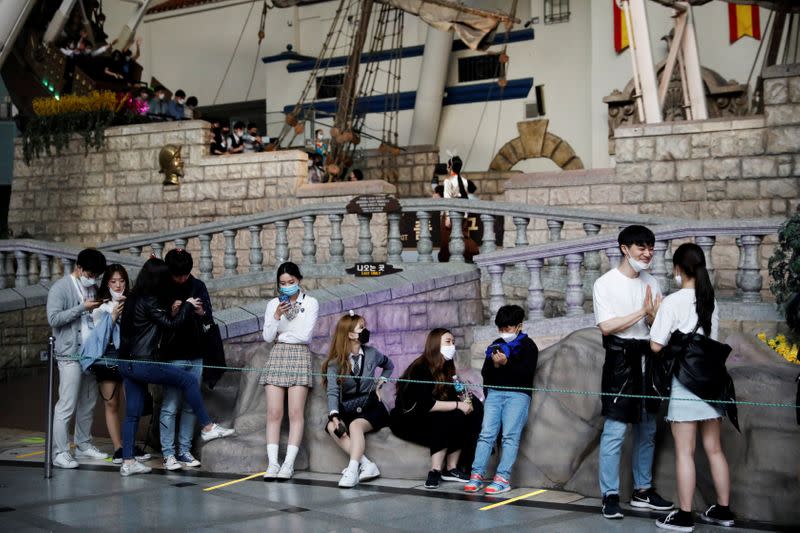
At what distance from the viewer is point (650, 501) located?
7039mm

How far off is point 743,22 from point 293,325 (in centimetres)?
1482

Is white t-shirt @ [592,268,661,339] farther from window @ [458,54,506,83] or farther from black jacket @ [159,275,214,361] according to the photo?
window @ [458,54,506,83]

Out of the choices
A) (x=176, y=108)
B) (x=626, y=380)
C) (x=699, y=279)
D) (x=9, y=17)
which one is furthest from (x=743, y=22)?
(x=626, y=380)

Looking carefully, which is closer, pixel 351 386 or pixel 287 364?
pixel 351 386

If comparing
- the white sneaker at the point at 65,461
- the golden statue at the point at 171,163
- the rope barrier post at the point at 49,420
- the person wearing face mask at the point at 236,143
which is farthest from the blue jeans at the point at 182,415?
the person wearing face mask at the point at 236,143

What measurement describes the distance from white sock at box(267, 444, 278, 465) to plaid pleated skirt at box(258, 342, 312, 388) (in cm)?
47

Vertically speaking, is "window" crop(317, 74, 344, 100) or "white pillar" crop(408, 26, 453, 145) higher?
"window" crop(317, 74, 344, 100)

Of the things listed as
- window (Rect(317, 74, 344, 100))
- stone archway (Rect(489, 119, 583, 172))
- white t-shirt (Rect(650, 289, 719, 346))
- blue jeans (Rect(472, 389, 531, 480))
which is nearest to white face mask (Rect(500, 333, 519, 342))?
blue jeans (Rect(472, 389, 531, 480))

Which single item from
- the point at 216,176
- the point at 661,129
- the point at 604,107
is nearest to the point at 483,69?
the point at 604,107

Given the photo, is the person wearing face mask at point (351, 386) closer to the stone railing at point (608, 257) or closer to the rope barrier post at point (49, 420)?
the rope barrier post at point (49, 420)

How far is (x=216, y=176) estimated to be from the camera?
20266 mm

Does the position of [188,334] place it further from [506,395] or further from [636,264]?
[636,264]

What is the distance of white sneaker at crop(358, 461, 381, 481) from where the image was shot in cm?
794

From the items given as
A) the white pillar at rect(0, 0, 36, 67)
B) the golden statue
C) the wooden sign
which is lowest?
the wooden sign
